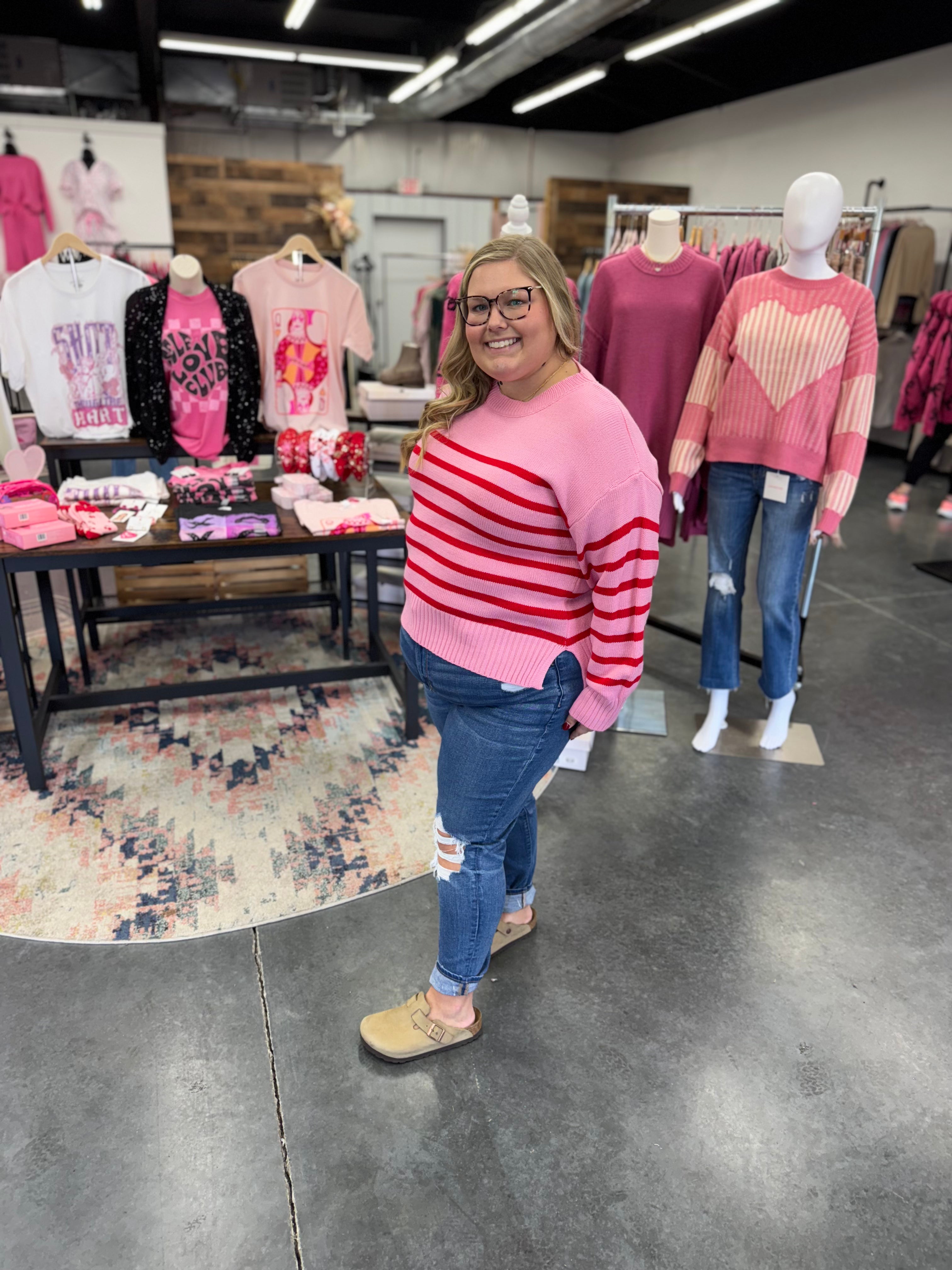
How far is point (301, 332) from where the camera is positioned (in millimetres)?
3635

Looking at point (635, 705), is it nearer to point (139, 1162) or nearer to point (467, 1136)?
point (467, 1136)

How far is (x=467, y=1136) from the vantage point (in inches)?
63.2

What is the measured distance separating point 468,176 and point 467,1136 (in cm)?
1238

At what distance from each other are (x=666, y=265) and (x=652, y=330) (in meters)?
0.20

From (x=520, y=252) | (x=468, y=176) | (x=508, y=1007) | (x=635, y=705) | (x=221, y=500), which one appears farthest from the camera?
(x=468, y=176)

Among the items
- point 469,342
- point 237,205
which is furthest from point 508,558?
point 237,205

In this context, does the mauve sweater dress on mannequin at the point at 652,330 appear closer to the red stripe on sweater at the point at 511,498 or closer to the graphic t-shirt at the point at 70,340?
the red stripe on sweater at the point at 511,498

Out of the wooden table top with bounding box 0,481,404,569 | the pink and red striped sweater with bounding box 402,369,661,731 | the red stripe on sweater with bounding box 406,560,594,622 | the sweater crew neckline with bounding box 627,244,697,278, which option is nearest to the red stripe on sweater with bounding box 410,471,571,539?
the pink and red striped sweater with bounding box 402,369,661,731

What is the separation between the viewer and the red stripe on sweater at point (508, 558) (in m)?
1.36

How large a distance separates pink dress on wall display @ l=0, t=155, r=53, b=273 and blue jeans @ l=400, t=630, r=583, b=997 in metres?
7.31

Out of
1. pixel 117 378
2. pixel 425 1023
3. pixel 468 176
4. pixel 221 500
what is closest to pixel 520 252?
pixel 425 1023

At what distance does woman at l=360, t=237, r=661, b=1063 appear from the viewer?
1.28 metres

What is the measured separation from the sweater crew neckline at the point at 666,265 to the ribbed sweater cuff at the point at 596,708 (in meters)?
1.84

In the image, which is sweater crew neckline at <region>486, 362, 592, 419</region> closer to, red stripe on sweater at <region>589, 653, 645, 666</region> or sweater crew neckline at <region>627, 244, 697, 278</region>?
red stripe on sweater at <region>589, 653, 645, 666</region>
